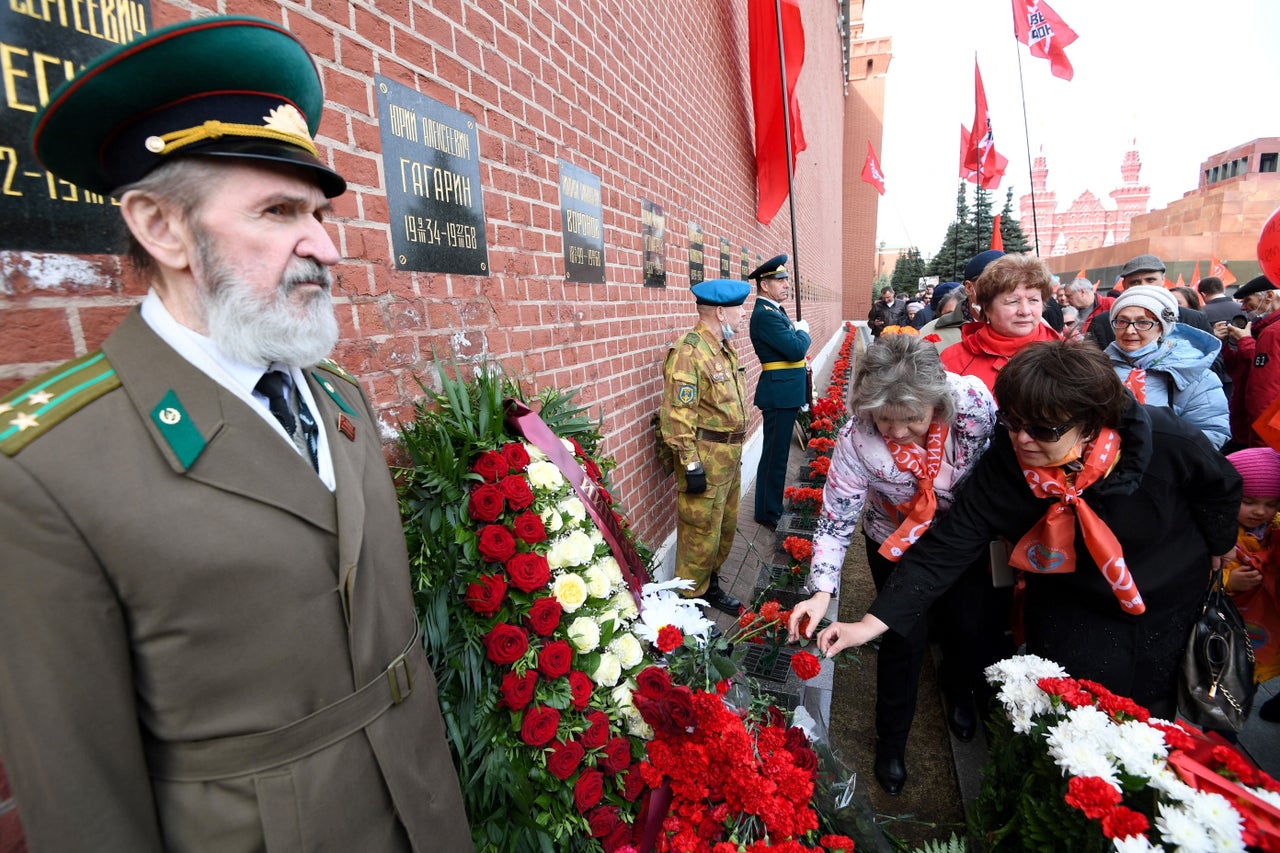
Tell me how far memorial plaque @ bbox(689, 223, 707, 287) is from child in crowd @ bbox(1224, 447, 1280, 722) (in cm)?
348

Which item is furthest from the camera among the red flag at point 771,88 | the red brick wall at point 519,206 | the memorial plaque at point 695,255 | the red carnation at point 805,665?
the red flag at point 771,88

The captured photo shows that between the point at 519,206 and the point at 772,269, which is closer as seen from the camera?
the point at 519,206

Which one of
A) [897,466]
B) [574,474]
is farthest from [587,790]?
[897,466]

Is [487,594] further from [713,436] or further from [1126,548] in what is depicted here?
[713,436]

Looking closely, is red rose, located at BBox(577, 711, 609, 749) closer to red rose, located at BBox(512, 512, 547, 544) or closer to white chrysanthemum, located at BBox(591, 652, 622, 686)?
white chrysanthemum, located at BBox(591, 652, 622, 686)

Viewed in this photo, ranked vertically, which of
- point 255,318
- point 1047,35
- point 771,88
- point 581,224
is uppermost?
point 1047,35

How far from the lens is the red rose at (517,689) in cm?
146

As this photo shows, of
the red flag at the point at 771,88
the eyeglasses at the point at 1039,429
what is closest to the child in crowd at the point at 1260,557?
the eyeglasses at the point at 1039,429

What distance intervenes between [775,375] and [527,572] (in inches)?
153

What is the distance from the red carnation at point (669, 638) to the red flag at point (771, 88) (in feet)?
20.6

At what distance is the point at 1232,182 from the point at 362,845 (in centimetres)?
2757

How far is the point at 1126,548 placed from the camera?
6.39 feet

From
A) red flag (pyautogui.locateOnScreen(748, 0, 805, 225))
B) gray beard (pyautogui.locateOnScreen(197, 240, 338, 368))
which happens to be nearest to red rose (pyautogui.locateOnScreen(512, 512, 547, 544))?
gray beard (pyautogui.locateOnScreen(197, 240, 338, 368))

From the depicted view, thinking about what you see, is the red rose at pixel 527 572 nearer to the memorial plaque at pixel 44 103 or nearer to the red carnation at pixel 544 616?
the red carnation at pixel 544 616
